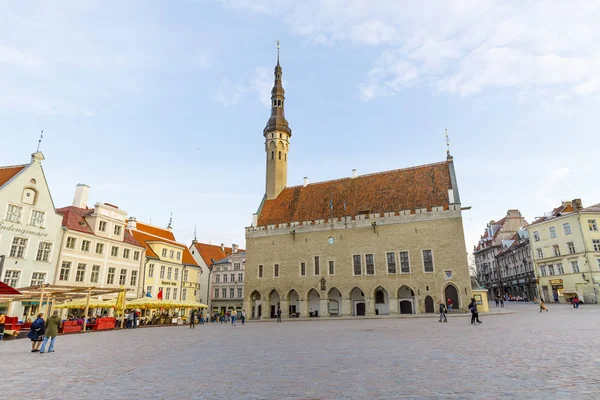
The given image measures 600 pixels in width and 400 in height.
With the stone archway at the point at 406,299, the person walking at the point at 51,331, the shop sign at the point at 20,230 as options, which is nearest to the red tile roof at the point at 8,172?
the shop sign at the point at 20,230

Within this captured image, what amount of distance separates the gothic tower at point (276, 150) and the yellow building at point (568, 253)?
34.7 metres

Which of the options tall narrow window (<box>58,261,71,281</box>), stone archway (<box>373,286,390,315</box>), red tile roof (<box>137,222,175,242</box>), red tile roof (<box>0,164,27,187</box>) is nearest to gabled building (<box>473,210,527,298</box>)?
stone archway (<box>373,286,390,315</box>)

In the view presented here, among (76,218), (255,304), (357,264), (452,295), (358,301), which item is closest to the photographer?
(76,218)

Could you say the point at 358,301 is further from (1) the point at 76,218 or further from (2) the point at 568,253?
(1) the point at 76,218

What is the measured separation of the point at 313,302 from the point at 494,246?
50035 mm

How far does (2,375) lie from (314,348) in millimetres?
7736

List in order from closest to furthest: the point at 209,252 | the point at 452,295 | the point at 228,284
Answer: the point at 452,295 → the point at 228,284 → the point at 209,252

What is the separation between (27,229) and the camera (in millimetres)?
26078

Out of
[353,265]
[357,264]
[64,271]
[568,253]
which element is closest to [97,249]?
[64,271]

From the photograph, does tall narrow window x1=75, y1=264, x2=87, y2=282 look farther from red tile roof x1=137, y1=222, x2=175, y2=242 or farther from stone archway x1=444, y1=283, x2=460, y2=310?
stone archway x1=444, y1=283, x2=460, y2=310

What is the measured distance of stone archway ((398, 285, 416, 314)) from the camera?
3444cm

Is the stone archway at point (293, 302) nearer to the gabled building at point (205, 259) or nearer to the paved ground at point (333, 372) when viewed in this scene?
the gabled building at point (205, 259)

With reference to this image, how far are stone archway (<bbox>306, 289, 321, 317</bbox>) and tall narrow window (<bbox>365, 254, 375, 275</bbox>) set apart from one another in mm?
6232

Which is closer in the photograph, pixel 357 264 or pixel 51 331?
pixel 51 331
